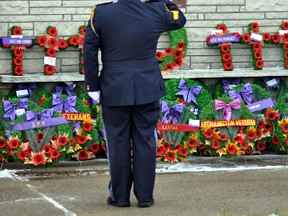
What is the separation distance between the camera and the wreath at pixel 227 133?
969 centimetres

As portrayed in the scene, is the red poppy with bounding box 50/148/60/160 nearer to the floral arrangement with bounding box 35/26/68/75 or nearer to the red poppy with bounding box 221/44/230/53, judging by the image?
the floral arrangement with bounding box 35/26/68/75

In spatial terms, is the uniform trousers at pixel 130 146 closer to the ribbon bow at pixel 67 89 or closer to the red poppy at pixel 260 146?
the ribbon bow at pixel 67 89

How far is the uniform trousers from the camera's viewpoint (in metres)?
7.09

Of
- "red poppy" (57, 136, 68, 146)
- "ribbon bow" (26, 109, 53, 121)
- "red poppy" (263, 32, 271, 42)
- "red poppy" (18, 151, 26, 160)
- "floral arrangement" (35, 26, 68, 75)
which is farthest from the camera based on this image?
"red poppy" (263, 32, 271, 42)

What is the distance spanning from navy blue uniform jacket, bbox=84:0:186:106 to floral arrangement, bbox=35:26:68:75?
133 inches

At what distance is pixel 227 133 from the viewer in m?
9.86

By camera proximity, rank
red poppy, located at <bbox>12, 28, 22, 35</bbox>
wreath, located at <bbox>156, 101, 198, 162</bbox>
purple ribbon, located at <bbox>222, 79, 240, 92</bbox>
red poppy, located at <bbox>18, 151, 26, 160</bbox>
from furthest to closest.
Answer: purple ribbon, located at <bbox>222, 79, 240, 92</bbox>
red poppy, located at <bbox>12, 28, 22, 35</bbox>
wreath, located at <bbox>156, 101, 198, 162</bbox>
red poppy, located at <bbox>18, 151, 26, 160</bbox>

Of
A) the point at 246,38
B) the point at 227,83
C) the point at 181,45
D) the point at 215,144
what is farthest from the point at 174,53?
the point at 215,144

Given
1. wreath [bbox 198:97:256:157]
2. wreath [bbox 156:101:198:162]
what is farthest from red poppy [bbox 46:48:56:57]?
wreath [bbox 198:97:256:157]

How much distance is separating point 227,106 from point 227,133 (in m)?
0.33

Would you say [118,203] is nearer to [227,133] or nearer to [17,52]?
[227,133]

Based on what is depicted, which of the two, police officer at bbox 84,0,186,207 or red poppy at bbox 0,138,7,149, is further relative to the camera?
red poppy at bbox 0,138,7,149

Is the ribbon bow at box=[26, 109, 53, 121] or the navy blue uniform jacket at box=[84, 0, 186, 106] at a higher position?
the navy blue uniform jacket at box=[84, 0, 186, 106]

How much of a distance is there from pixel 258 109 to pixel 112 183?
144 inches
